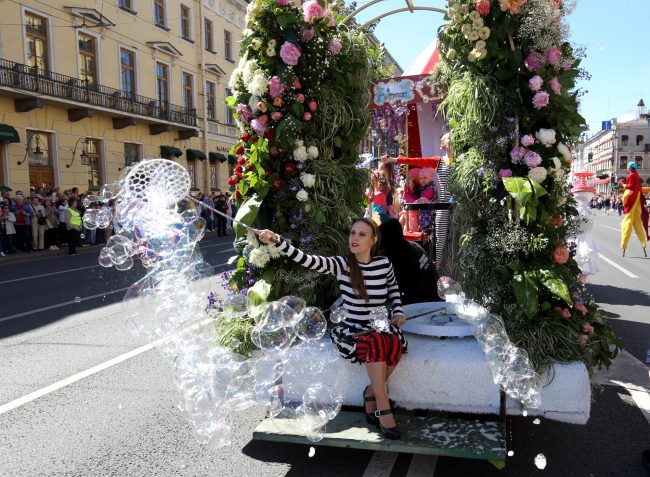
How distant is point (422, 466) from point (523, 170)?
2.29m

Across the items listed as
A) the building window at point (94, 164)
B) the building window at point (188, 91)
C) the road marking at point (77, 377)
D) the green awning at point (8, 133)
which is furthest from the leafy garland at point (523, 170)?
the building window at point (188, 91)

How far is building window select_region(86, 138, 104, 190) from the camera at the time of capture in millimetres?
23875

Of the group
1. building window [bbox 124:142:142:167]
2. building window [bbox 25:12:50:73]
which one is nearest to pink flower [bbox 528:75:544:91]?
building window [bbox 25:12:50:73]

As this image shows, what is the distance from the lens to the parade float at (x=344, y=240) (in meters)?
Result: 3.63

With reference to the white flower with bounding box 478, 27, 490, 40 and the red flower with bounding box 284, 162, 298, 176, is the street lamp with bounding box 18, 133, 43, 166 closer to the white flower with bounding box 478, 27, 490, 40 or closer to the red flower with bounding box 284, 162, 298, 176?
the red flower with bounding box 284, 162, 298, 176

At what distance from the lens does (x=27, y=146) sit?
2059 centimetres

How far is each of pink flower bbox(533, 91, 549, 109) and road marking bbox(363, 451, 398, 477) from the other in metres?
2.69

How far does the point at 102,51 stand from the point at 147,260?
23.5 m

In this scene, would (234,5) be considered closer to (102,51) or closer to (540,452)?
(102,51)

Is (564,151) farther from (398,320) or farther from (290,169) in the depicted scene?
(290,169)

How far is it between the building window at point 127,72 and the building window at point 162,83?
1851 mm

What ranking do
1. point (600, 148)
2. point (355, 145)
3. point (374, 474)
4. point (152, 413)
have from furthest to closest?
point (600, 148) < point (355, 145) < point (152, 413) < point (374, 474)

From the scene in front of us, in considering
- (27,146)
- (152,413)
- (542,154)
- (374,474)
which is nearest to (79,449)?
(152,413)

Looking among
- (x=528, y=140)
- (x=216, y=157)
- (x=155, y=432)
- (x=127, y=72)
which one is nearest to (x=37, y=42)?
(x=127, y=72)
